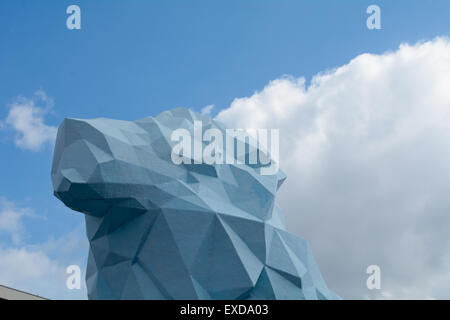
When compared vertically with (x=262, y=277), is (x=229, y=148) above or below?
above

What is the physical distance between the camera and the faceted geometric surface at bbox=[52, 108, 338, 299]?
1340 centimetres

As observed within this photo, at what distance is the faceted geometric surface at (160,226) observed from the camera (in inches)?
527

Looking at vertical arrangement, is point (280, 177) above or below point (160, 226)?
above

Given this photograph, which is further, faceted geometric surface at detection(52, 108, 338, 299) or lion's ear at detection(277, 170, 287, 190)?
lion's ear at detection(277, 170, 287, 190)

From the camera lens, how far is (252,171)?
1627 centimetres

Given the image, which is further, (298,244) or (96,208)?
(298,244)

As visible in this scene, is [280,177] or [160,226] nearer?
[160,226]

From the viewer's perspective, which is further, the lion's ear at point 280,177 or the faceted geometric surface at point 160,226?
the lion's ear at point 280,177

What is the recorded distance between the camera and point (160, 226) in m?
13.6
